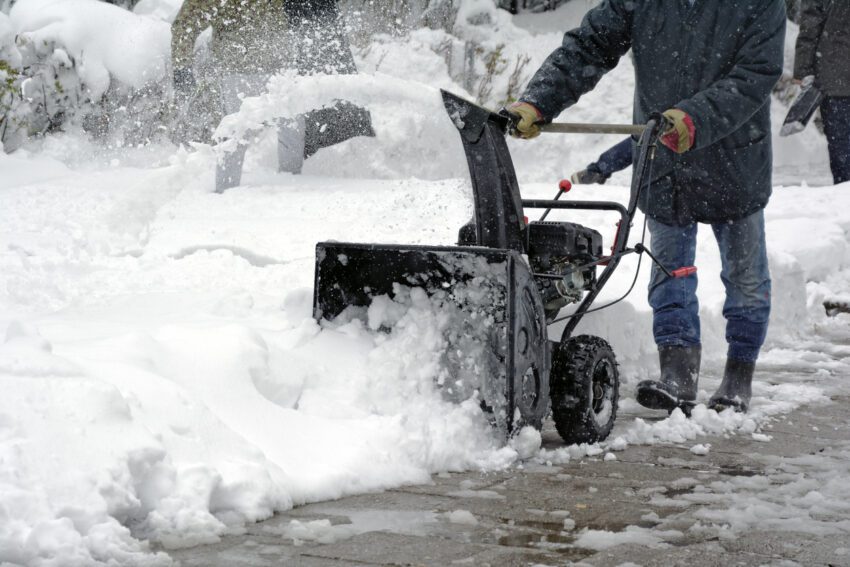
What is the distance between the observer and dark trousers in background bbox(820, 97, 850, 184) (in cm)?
1023

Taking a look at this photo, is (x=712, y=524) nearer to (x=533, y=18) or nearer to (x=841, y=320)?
(x=841, y=320)

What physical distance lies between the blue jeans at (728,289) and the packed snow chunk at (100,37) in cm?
712

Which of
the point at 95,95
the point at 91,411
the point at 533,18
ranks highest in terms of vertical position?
the point at 533,18

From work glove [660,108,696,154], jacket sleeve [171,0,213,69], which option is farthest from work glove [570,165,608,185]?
jacket sleeve [171,0,213,69]

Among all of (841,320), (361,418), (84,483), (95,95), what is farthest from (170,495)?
(95,95)

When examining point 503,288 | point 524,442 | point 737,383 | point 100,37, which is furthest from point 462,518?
point 100,37

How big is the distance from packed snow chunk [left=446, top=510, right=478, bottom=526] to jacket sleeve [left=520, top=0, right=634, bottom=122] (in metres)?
1.98

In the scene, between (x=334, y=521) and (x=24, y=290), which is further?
(x=24, y=290)

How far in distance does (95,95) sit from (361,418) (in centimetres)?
773

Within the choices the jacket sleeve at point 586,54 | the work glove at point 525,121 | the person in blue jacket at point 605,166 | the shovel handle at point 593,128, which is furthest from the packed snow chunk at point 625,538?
the person in blue jacket at point 605,166

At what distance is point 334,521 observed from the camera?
260cm

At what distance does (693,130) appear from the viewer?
151 inches

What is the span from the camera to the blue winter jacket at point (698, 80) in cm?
396

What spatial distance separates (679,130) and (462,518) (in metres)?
1.85
